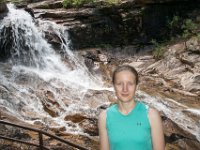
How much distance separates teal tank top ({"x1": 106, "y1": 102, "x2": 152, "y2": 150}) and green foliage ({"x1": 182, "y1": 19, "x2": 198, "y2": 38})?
1481 cm

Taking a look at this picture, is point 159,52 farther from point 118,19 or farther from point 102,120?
point 102,120

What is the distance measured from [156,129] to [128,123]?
0.19m

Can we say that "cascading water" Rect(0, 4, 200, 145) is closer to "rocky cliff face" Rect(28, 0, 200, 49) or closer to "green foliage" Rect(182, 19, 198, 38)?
"rocky cliff face" Rect(28, 0, 200, 49)

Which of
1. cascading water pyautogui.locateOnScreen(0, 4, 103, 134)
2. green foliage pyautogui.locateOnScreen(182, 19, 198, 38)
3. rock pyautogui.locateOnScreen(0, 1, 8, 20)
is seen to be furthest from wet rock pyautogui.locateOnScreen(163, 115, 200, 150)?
rock pyautogui.locateOnScreen(0, 1, 8, 20)

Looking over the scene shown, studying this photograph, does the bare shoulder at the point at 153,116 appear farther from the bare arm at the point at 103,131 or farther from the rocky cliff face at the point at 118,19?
the rocky cliff face at the point at 118,19

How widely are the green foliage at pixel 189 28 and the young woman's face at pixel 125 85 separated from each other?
48.2ft

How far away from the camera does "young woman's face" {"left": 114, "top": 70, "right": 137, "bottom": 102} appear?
279 centimetres

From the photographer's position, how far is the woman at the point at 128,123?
2678mm

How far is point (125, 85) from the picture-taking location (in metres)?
2.80

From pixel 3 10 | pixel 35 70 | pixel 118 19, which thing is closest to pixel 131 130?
pixel 35 70

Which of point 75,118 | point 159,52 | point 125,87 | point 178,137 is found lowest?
point 178,137

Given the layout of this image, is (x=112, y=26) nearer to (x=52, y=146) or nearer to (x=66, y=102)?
(x=66, y=102)

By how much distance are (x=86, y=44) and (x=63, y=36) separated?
115cm

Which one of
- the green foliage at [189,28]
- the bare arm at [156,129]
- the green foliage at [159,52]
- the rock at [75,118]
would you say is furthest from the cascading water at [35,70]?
the bare arm at [156,129]
